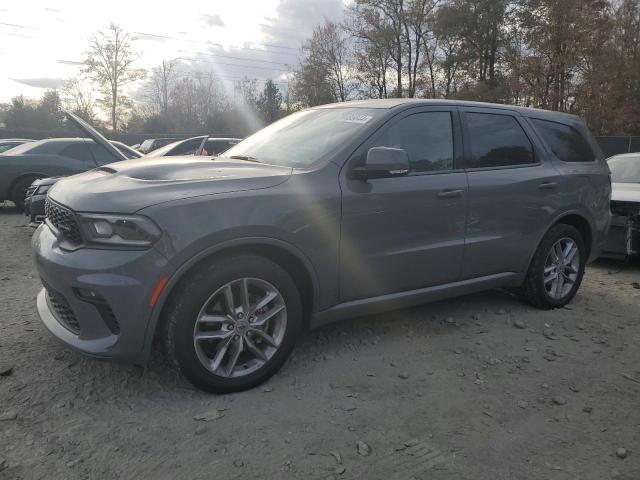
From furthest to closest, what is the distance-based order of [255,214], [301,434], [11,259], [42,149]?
[42,149]
[11,259]
[255,214]
[301,434]

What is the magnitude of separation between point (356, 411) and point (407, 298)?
105 centimetres

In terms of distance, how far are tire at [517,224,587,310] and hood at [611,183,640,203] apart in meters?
1.66

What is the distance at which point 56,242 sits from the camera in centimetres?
291

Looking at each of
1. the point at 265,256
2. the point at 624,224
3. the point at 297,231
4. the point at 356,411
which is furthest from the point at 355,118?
the point at 624,224

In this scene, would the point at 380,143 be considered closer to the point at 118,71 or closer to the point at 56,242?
the point at 56,242

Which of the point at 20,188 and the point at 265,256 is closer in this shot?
the point at 265,256

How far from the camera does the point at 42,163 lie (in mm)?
9328

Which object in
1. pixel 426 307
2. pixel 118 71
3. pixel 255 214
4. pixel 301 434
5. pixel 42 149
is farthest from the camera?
pixel 118 71

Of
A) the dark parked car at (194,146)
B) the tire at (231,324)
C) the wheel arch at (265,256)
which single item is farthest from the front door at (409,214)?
the dark parked car at (194,146)

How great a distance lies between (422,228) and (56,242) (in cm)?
235

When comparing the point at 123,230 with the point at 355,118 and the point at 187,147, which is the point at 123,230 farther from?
the point at 187,147

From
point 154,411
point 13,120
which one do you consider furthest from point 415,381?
point 13,120

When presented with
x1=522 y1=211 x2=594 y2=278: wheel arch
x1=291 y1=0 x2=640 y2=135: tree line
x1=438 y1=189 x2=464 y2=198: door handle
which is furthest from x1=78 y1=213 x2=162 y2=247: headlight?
x1=291 y1=0 x2=640 y2=135: tree line

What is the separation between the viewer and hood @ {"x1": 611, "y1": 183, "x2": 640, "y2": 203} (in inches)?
238
